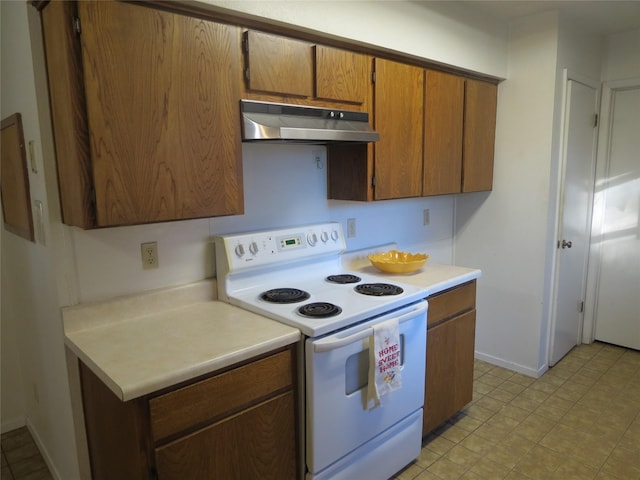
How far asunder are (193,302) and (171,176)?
0.66 meters

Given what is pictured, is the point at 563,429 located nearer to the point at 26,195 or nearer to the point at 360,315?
the point at 360,315

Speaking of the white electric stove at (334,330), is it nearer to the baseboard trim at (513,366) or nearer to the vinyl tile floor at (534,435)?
the vinyl tile floor at (534,435)

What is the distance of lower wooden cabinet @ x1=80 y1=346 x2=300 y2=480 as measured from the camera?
49.9 inches

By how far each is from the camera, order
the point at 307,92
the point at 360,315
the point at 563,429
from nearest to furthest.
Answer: the point at 360,315
the point at 307,92
the point at 563,429

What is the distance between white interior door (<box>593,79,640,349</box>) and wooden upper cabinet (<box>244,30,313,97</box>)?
261 cm

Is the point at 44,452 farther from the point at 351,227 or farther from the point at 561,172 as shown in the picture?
the point at 561,172

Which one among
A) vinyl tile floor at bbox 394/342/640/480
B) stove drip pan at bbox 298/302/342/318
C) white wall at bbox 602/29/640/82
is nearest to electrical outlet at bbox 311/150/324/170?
stove drip pan at bbox 298/302/342/318

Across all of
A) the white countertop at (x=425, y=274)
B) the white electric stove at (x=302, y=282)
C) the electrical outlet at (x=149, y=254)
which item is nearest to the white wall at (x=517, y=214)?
the white countertop at (x=425, y=274)

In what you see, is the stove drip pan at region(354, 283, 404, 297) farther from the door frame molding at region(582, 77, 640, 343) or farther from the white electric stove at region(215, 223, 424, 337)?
the door frame molding at region(582, 77, 640, 343)

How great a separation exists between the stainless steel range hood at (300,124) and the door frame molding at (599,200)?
2.24m

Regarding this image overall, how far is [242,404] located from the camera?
1.46 metres

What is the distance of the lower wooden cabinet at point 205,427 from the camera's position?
4.16 feet

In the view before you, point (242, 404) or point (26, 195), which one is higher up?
point (26, 195)

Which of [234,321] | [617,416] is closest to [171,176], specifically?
[234,321]
